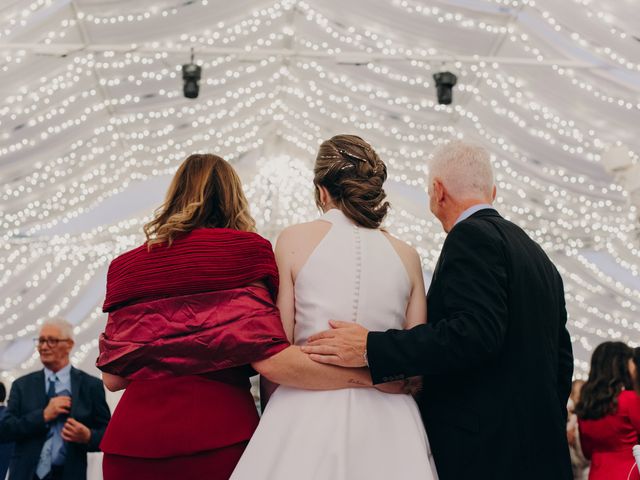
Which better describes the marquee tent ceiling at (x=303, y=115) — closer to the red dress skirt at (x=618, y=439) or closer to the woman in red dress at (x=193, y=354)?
the red dress skirt at (x=618, y=439)

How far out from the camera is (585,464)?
4.46m

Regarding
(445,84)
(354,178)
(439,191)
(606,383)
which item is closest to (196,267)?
(354,178)

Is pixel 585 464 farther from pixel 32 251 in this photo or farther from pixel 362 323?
pixel 32 251

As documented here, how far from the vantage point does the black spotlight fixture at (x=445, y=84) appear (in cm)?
561

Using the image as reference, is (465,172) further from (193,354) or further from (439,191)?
(193,354)

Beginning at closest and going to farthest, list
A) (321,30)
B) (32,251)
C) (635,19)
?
(635,19) → (321,30) → (32,251)

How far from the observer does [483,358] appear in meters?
1.81

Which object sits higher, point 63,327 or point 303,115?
point 303,115

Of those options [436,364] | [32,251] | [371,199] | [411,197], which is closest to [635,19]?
[371,199]

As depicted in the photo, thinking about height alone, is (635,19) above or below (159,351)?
above

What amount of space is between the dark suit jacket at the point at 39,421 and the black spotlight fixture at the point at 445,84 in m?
3.14

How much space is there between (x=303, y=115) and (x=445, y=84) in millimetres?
2795

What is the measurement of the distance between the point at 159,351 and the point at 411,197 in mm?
6730

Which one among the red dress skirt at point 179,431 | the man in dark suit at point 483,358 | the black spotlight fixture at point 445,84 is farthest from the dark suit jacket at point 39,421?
the black spotlight fixture at point 445,84
